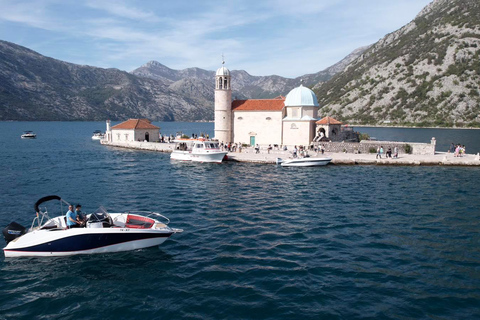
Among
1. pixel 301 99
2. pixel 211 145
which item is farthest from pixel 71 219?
pixel 301 99

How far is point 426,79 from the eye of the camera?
148875 mm

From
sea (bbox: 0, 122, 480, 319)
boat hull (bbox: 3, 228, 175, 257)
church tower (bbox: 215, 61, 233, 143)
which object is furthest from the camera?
church tower (bbox: 215, 61, 233, 143)

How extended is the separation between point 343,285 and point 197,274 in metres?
6.32

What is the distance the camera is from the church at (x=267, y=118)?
182ft

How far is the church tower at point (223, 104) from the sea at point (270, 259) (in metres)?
27.7

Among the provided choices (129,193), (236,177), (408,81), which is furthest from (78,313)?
(408,81)

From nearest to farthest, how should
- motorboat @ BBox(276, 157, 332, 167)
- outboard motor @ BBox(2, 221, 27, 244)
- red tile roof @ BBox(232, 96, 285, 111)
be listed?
outboard motor @ BBox(2, 221, 27, 244) → motorboat @ BBox(276, 157, 332, 167) → red tile roof @ BBox(232, 96, 285, 111)

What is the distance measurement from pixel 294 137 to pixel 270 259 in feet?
134

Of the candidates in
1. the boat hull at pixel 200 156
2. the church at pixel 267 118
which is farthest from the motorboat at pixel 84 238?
the church at pixel 267 118

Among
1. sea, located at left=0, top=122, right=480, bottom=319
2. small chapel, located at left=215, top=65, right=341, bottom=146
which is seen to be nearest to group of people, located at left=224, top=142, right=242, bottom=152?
small chapel, located at left=215, top=65, right=341, bottom=146

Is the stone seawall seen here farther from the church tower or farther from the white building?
the white building

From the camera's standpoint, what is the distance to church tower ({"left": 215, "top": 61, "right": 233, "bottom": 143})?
59562 millimetres

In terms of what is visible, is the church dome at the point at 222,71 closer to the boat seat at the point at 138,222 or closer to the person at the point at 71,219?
the boat seat at the point at 138,222

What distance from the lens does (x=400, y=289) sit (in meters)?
14.0
